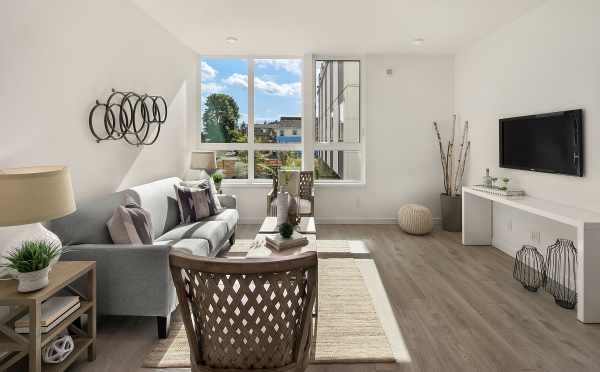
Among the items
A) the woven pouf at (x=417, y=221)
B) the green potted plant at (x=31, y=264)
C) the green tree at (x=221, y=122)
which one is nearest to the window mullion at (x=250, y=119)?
the green tree at (x=221, y=122)

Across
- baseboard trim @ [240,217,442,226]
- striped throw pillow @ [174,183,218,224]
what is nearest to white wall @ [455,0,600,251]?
baseboard trim @ [240,217,442,226]

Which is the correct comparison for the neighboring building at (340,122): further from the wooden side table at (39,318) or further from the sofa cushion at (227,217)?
the wooden side table at (39,318)

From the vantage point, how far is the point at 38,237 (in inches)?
73.8

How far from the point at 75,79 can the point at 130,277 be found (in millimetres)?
1682

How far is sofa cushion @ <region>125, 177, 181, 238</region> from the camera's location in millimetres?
3137

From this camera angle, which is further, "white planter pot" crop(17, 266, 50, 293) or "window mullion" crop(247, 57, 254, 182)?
"window mullion" crop(247, 57, 254, 182)

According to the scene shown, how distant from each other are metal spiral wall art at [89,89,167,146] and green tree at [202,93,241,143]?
1.57m

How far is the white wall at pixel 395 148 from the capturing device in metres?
5.50

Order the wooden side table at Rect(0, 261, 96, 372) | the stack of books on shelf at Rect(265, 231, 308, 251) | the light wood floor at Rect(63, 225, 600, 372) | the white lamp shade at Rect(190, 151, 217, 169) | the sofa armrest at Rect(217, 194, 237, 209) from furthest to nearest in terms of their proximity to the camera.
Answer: the white lamp shade at Rect(190, 151, 217, 169)
the sofa armrest at Rect(217, 194, 237, 209)
the stack of books on shelf at Rect(265, 231, 308, 251)
the light wood floor at Rect(63, 225, 600, 372)
the wooden side table at Rect(0, 261, 96, 372)

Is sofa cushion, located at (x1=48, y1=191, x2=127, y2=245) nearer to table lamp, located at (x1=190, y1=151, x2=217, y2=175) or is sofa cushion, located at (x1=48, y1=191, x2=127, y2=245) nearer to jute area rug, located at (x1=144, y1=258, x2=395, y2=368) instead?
jute area rug, located at (x1=144, y1=258, x2=395, y2=368)

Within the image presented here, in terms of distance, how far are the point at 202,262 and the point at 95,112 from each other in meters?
2.60

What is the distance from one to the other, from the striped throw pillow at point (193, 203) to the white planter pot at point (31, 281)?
2013 mm

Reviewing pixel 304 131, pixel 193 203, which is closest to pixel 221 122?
pixel 304 131

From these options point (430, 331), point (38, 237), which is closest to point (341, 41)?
point (430, 331)
